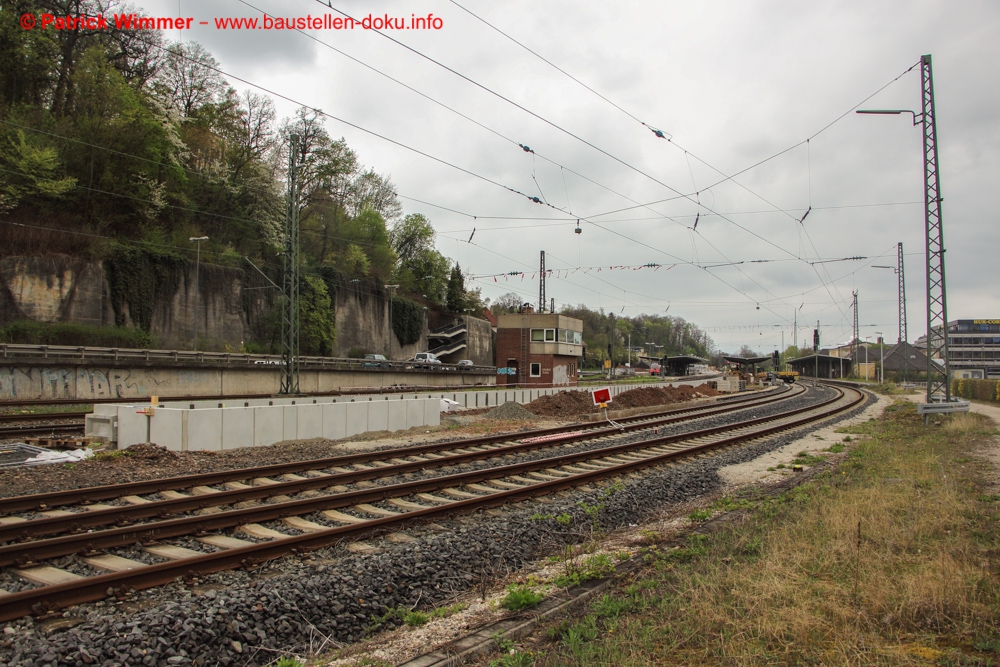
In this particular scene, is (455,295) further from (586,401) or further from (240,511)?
(240,511)

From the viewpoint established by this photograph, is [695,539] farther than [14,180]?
No

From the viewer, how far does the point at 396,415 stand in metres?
21.4

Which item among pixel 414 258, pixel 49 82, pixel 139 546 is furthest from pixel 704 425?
pixel 414 258

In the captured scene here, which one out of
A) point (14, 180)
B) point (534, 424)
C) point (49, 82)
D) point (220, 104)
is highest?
point (220, 104)

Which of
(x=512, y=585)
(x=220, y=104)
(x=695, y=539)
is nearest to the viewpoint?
(x=512, y=585)

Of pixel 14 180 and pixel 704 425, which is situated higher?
pixel 14 180

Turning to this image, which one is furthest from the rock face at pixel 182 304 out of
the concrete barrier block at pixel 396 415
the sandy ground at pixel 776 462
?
the sandy ground at pixel 776 462

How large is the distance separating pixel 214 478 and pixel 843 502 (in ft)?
34.7

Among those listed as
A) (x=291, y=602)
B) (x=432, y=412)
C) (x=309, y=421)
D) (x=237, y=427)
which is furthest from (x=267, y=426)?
(x=291, y=602)

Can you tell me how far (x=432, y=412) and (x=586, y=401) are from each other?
1269 centimetres

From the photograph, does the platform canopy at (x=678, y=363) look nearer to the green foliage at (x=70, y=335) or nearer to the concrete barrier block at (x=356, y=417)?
the green foliage at (x=70, y=335)

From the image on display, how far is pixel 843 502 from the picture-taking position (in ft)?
31.2

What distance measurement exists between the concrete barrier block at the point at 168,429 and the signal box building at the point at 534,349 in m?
32.8

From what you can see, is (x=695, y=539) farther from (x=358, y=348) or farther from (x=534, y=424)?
(x=358, y=348)
